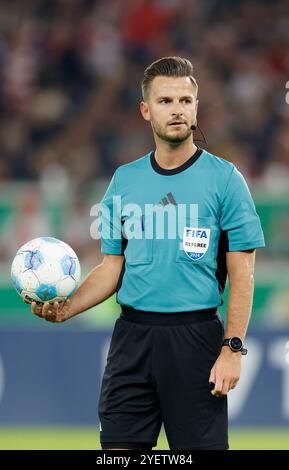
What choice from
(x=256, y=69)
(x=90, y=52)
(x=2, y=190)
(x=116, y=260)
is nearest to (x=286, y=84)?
(x=256, y=69)

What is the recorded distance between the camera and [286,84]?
40.1ft

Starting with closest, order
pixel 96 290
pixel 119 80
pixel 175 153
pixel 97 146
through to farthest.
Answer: pixel 175 153
pixel 96 290
pixel 97 146
pixel 119 80

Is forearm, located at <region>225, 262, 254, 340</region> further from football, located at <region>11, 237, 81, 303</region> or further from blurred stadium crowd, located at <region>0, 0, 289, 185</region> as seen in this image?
blurred stadium crowd, located at <region>0, 0, 289, 185</region>

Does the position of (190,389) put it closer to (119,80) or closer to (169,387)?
(169,387)

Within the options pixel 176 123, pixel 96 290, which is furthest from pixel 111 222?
pixel 176 123

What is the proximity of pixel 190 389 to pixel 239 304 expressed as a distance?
1.35 feet

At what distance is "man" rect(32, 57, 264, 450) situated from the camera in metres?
4.61


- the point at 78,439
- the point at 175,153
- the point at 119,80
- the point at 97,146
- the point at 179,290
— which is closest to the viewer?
the point at 179,290

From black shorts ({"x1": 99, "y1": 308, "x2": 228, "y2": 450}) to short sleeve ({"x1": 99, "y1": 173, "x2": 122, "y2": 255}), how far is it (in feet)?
1.13

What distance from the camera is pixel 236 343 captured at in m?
4.52

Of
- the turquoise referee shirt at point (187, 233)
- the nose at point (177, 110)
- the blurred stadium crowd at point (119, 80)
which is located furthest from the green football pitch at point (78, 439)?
the nose at point (177, 110)

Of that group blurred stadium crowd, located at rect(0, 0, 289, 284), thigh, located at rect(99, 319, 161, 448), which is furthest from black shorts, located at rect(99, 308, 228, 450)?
blurred stadium crowd, located at rect(0, 0, 289, 284)

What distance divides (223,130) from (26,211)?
10.1 feet
